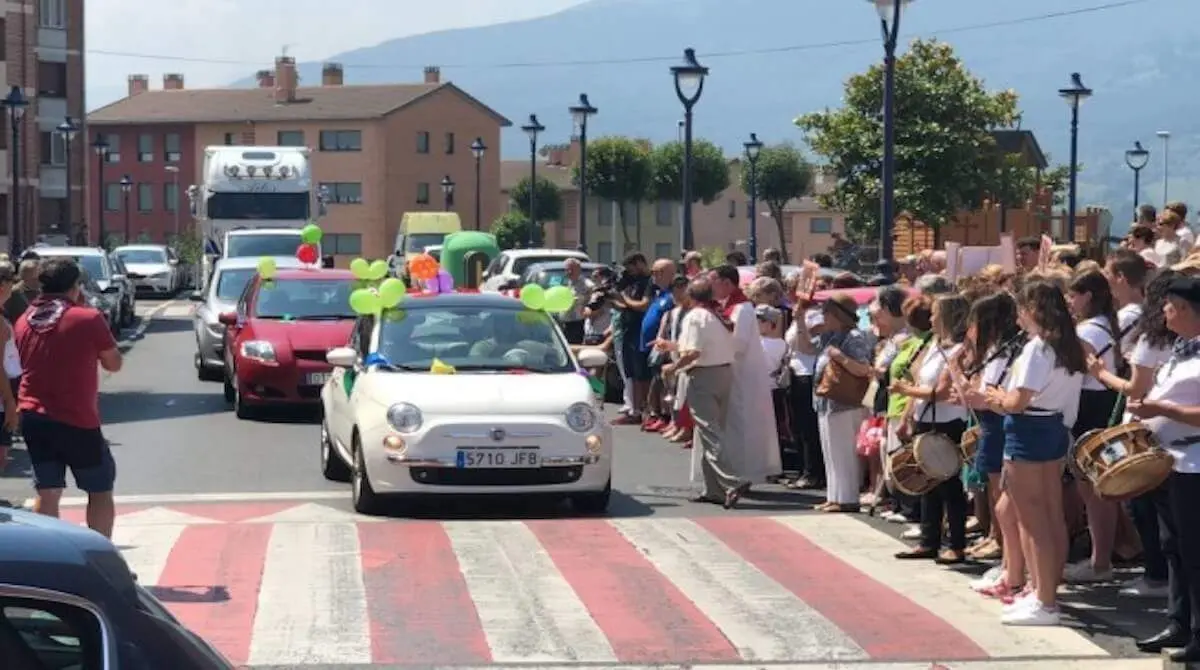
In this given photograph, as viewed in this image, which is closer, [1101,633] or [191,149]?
[1101,633]

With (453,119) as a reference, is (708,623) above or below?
below

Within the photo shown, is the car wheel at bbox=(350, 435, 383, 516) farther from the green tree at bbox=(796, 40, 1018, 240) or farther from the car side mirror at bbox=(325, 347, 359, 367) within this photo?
the green tree at bbox=(796, 40, 1018, 240)

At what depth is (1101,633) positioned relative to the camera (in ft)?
30.4

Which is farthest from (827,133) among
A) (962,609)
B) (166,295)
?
(962,609)

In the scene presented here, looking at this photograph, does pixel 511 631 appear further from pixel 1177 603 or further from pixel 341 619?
pixel 1177 603

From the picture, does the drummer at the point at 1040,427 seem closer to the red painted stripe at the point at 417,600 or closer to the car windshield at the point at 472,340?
the red painted stripe at the point at 417,600

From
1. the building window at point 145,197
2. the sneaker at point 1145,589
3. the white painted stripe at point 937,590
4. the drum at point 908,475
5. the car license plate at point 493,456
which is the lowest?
the white painted stripe at point 937,590

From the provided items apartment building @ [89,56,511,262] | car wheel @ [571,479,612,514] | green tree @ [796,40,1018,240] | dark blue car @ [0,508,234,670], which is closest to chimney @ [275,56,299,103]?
apartment building @ [89,56,511,262]

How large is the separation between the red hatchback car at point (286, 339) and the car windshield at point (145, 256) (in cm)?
3484

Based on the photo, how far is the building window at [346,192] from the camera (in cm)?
10219

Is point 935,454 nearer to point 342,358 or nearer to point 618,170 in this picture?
point 342,358

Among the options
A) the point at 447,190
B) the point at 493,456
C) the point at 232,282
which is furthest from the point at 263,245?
the point at 447,190

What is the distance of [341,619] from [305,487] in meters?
5.40

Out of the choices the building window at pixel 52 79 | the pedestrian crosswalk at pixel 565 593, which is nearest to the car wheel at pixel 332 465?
the pedestrian crosswalk at pixel 565 593
